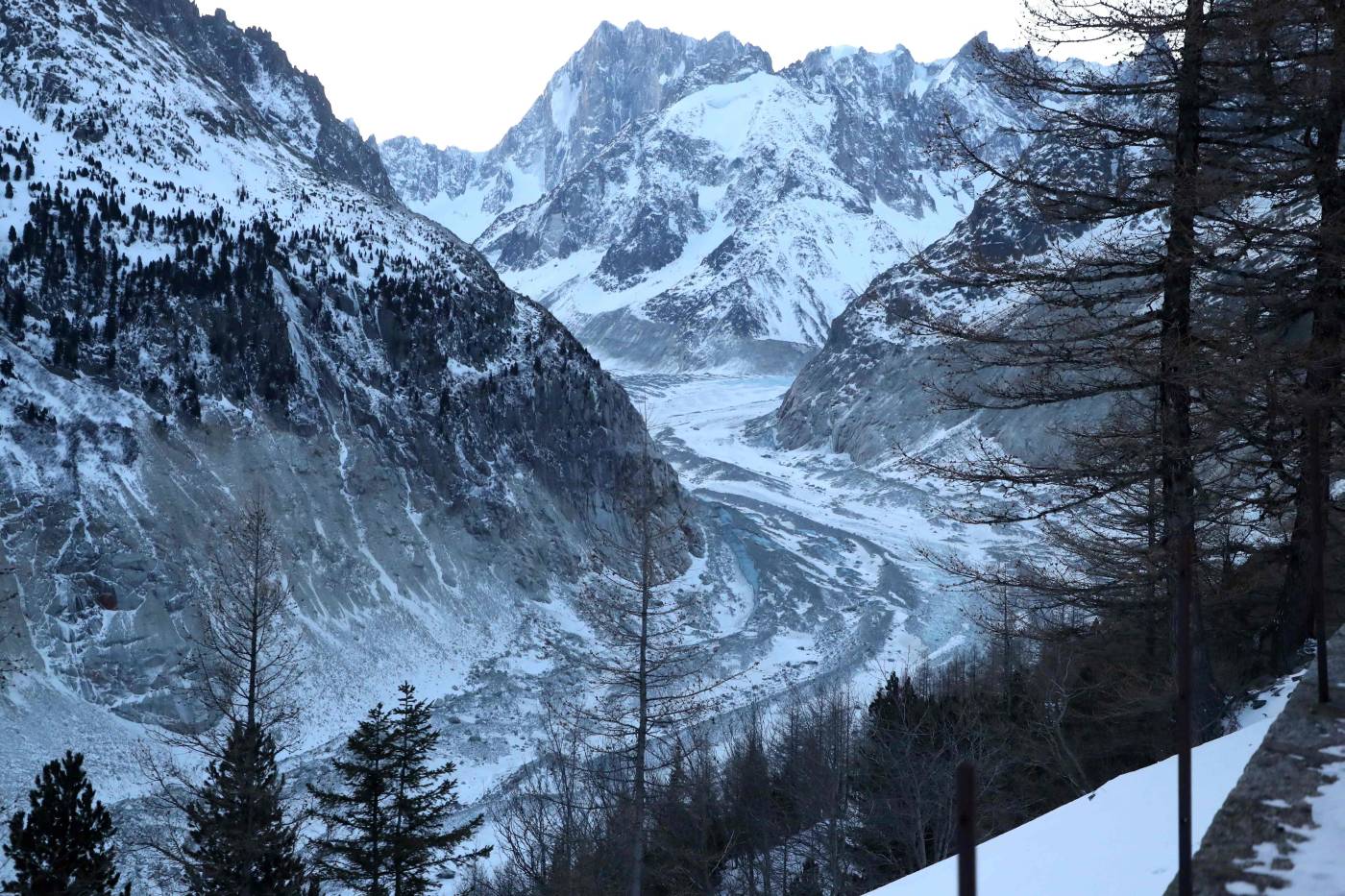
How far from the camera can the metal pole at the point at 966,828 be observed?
293 centimetres

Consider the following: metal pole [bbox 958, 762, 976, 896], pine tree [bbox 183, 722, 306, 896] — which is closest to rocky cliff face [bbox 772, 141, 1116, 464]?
pine tree [bbox 183, 722, 306, 896]

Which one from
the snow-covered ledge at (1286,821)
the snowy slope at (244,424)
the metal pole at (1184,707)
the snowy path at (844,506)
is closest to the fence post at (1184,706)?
the metal pole at (1184,707)

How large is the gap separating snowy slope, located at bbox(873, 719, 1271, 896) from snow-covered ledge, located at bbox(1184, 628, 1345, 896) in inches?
29.7

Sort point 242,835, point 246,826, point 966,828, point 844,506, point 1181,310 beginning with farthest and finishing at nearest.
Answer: point 844,506 → point 246,826 → point 242,835 → point 1181,310 → point 966,828

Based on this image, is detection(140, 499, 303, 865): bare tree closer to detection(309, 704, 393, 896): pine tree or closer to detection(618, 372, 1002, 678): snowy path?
detection(309, 704, 393, 896): pine tree

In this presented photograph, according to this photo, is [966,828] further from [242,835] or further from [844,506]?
[844,506]

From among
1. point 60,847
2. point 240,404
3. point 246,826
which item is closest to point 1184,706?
point 246,826

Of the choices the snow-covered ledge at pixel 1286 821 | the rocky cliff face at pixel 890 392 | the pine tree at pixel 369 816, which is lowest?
the pine tree at pixel 369 816

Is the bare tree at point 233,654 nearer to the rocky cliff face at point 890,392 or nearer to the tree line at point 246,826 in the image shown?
the tree line at point 246,826

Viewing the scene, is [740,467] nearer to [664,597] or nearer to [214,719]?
[664,597]

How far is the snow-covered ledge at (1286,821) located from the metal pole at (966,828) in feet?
6.22

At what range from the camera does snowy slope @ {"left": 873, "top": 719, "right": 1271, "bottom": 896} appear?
18.9 ft

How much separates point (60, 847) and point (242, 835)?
223 centimetres

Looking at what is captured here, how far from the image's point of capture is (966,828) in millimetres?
2988
